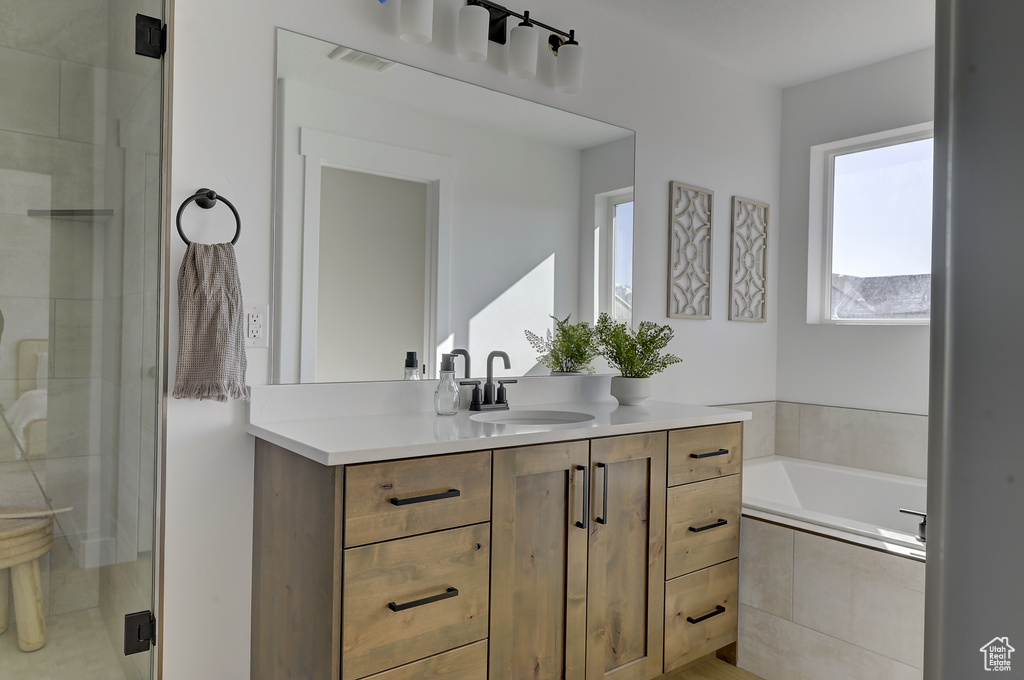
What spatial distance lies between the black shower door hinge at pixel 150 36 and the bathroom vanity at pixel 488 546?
0.99m

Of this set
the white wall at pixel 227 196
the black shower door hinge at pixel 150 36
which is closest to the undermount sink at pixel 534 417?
the white wall at pixel 227 196

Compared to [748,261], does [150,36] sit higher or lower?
higher

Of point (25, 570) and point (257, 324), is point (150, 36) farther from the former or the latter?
point (25, 570)

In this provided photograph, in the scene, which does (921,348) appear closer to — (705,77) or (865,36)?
(865,36)

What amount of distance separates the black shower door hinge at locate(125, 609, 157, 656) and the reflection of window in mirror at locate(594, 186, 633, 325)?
1.88 meters

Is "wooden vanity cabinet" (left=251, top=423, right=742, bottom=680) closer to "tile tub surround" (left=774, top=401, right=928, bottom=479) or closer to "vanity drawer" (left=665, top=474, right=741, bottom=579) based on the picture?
"vanity drawer" (left=665, top=474, right=741, bottom=579)

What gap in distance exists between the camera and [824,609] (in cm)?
229

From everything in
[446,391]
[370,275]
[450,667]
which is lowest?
[450,667]

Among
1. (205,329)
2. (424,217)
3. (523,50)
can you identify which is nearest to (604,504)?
(424,217)

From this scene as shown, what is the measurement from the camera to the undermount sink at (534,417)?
224 cm

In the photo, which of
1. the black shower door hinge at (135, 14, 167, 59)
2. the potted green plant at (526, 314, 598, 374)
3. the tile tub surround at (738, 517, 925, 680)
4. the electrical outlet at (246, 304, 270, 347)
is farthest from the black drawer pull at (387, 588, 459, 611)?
the black shower door hinge at (135, 14, 167, 59)

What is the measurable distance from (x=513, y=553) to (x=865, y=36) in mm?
2775

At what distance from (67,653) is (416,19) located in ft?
6.34

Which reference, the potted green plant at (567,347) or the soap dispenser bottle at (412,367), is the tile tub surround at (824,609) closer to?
→ the potted green plant at (567,347)
